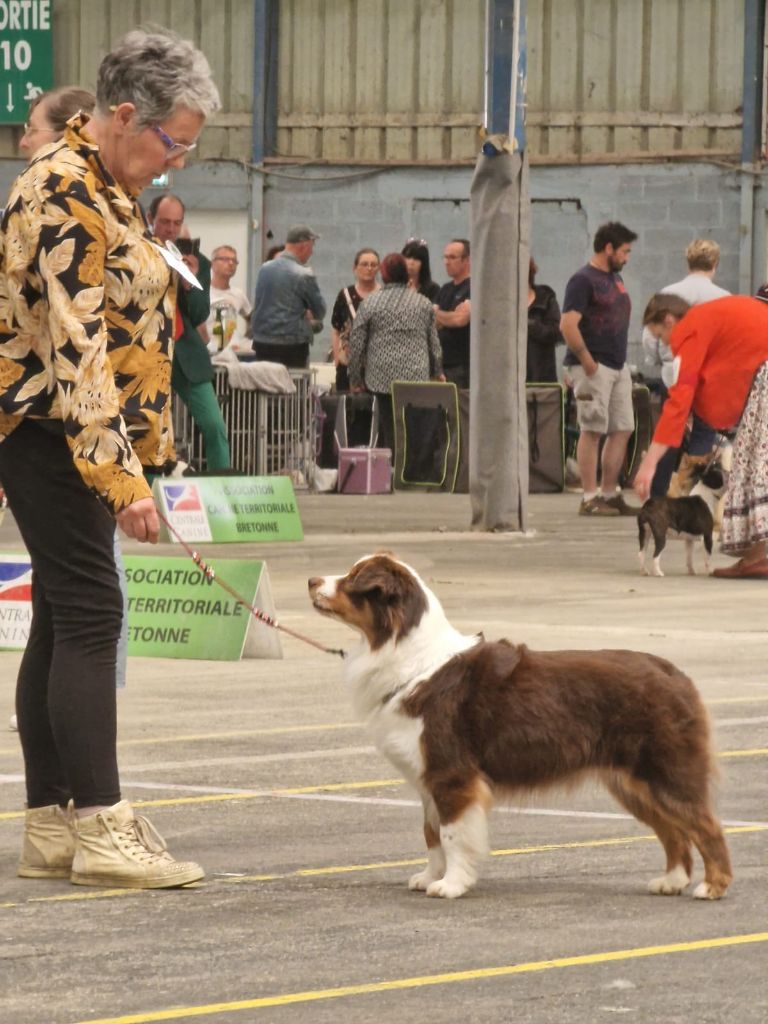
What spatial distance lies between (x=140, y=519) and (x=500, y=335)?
10432 mm

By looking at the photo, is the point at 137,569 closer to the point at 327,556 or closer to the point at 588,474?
the point at 327,556

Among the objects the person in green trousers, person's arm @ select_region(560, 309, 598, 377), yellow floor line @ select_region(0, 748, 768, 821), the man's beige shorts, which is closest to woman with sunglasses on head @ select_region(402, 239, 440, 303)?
the man's beige shorts

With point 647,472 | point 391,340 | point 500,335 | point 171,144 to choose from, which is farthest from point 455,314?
point 171,144

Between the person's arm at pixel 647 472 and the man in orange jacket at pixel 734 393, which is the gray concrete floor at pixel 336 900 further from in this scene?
the man in orange jacket at pixel 734 393

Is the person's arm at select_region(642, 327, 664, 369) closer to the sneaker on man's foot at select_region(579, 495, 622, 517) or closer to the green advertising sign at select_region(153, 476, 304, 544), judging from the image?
the sneaker on man's foot at select_region(579, 495, 622, 517)

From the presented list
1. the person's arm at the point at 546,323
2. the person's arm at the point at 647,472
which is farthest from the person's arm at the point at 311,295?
the person's arm at the point at 647,472

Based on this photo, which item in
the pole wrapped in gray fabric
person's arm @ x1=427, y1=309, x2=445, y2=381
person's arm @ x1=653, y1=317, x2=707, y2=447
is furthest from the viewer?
person's arm @ x1=427, y1=309, x2=445, y2=381

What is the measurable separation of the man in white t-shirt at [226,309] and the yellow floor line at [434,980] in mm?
14813

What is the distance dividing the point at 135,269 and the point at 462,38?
26.0 m

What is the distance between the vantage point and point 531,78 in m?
30.4

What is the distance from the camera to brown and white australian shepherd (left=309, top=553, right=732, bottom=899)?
5.21 metres

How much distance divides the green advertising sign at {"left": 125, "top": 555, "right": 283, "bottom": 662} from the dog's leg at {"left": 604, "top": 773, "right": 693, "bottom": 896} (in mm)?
4169

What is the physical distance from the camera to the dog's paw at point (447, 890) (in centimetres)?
514

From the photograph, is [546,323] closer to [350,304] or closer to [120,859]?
[350,304]
